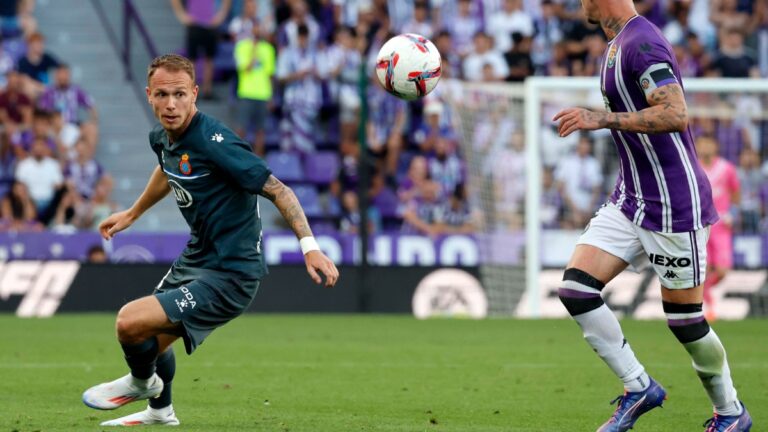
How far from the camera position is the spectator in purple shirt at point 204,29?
2083 centimetres

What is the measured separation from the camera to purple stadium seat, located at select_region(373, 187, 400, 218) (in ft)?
59.8

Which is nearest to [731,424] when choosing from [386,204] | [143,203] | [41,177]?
[143,203]

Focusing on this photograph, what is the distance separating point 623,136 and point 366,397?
2.81 metres

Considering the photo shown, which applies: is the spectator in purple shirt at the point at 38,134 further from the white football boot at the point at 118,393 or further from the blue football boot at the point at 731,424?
the blue football boot at the point at 731,424

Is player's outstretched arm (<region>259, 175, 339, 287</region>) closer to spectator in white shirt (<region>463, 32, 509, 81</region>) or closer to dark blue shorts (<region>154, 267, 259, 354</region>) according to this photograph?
dark blue shorts (<region>154, 267, 259, 354</region>)

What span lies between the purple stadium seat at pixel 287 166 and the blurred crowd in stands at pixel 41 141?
7.96 feet

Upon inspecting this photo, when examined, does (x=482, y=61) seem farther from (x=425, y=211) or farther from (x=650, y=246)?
(x=650, y=246)

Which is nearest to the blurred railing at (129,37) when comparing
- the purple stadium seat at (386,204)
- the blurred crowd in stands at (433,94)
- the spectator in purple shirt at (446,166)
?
the blurred crowd in stands at (433,94)

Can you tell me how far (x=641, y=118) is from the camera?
6.52 m

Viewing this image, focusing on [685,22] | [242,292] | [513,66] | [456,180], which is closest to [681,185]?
[242,292]

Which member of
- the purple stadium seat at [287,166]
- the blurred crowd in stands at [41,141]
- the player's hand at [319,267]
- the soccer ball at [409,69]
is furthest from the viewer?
the purple stadium seat at [287,166]

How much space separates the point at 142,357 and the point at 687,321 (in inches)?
112

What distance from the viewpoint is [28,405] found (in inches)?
318

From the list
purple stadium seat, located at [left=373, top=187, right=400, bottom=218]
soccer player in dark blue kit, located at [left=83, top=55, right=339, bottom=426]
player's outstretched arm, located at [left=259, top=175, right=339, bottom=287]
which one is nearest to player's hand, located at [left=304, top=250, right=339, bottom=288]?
player's outstretched arm, located at [left=259, top=175, right=339, bottom=287]
